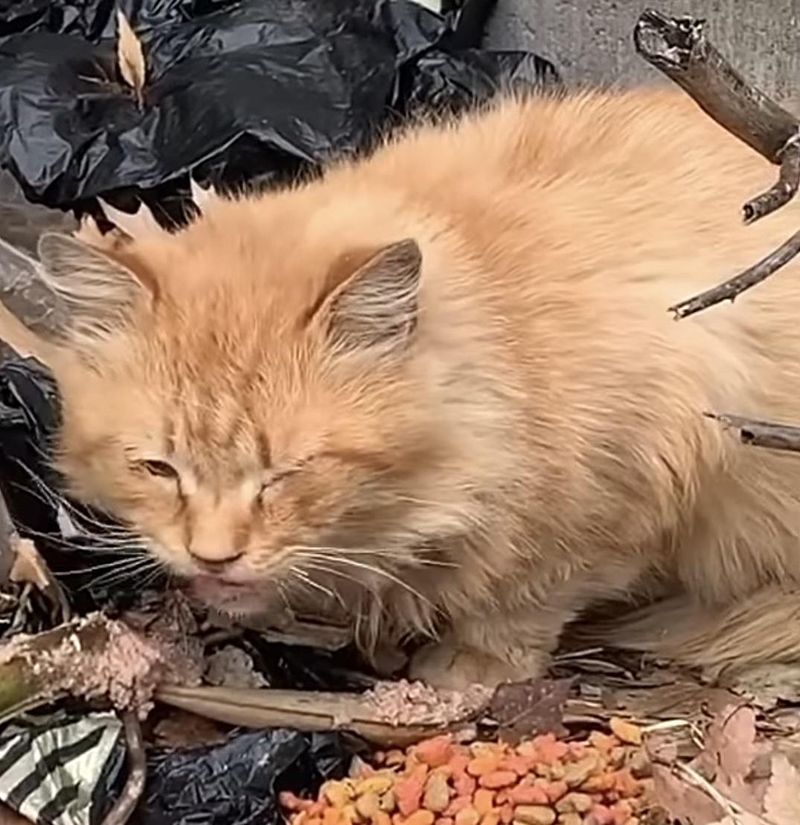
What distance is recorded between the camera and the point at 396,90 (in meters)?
2.66

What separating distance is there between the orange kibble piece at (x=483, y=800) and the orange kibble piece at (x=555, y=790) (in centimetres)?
A: 6

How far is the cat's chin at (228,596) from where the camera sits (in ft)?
5.97

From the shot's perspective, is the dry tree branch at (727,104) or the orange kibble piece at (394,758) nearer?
the dry tree branch at (727,104)

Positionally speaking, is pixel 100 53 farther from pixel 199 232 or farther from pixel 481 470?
pixel 481 470

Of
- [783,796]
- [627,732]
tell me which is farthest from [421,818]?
[783,796]

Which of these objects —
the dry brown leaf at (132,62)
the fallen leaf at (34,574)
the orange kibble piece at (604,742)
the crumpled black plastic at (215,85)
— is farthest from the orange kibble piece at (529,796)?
the dry brown leaf at (132,62)

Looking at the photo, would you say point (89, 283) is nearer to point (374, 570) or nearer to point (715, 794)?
point (374, 570)

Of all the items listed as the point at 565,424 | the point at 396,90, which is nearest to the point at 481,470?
the point at 565,424

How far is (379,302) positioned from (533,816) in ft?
1.79

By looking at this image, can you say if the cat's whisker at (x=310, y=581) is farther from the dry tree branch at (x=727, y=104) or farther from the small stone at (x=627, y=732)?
the dry tree branch at (x=727, y=104)

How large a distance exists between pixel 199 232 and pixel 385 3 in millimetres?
1004

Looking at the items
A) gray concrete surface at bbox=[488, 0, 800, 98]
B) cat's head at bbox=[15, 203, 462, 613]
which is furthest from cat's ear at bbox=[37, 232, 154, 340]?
gray concrete surface at bbox=[488, 0, 800, 98]

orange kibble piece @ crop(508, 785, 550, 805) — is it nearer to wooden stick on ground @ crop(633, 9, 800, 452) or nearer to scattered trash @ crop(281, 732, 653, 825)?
scattered trash @ crop(281, 732, 653, 825)

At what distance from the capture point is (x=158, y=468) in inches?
71.0
